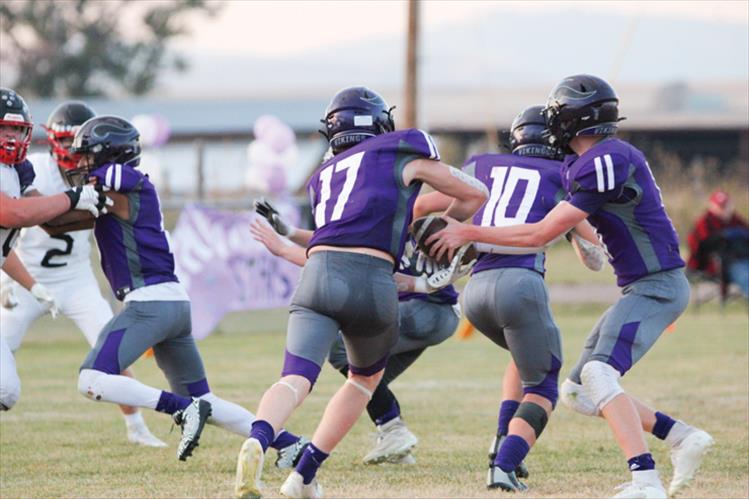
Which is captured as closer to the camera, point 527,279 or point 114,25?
point 527,279

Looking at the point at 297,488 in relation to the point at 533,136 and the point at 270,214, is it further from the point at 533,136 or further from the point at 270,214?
the point at 533,136

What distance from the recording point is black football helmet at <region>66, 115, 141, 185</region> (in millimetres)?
6637

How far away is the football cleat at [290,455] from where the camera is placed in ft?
21.3

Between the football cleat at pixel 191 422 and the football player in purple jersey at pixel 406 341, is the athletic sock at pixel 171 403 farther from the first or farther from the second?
the football player in purple jersey at pixel 406 341

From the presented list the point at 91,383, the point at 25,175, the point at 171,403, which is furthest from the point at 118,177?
the point at 171,403

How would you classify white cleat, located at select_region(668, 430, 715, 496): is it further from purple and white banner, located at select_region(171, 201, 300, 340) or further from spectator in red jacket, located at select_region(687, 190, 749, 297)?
spectator in red jacket, located at select_region(687, 190, 749, 297)

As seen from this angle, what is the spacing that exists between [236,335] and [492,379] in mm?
4763

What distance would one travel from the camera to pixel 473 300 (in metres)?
6.64

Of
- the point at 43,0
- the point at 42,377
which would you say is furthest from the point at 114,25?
the point at 42,377

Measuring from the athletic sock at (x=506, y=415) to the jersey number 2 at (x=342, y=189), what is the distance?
1764 mm

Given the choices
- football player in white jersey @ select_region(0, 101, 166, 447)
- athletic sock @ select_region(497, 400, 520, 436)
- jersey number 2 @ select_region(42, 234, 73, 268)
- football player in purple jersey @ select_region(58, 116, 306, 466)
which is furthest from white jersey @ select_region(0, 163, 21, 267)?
athletic sock @ select_region(497, 400, 520, 436)

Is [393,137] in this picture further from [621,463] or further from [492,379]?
[492,379]

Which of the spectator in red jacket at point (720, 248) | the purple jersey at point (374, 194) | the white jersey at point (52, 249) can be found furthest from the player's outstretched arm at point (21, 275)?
the spectator in red jacket at point (720, 248)

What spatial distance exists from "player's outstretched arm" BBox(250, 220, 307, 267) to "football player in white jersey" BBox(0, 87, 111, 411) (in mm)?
752
